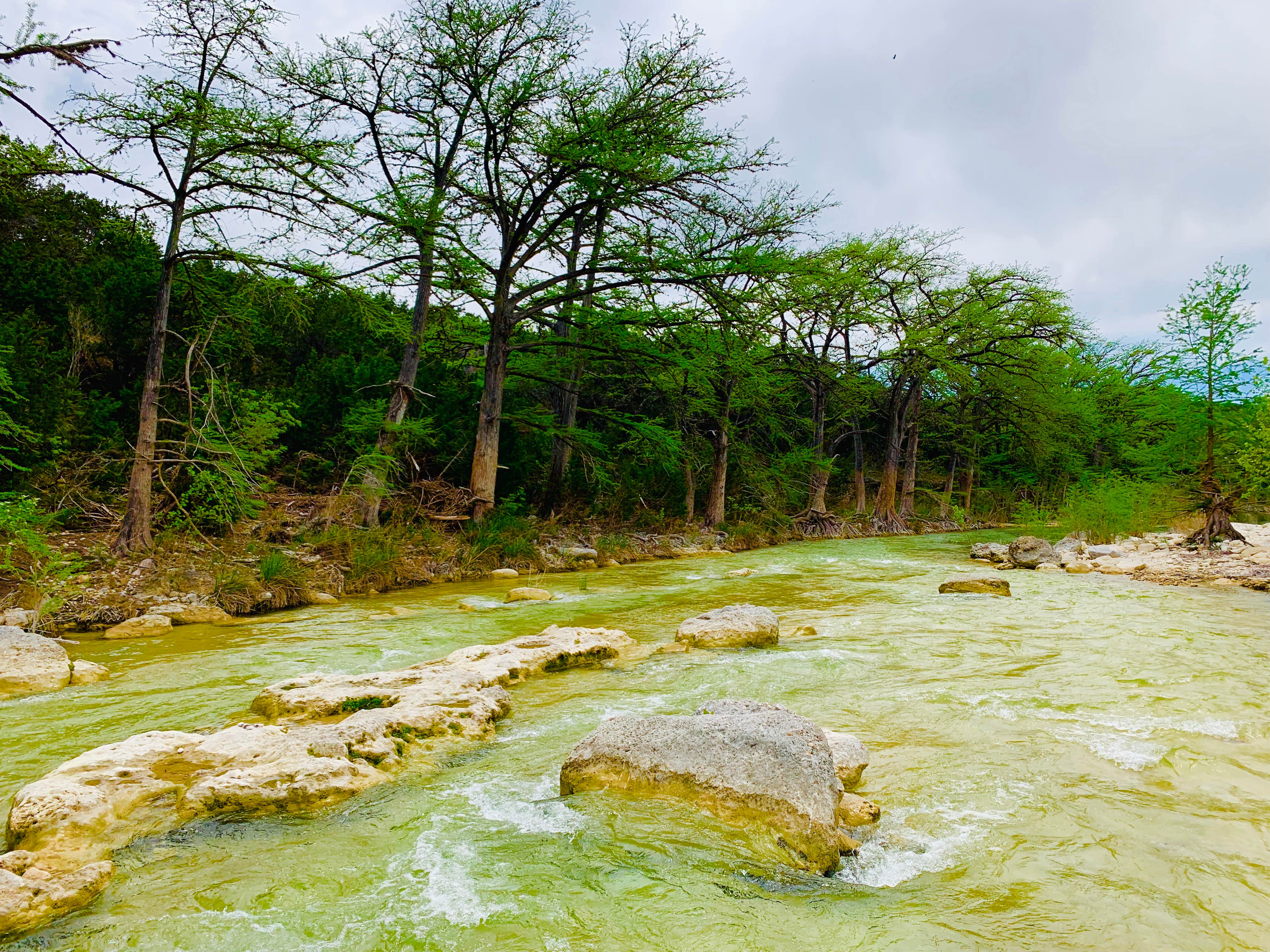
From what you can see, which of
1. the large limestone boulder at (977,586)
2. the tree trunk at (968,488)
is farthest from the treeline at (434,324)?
the tree trunk at (968,488)

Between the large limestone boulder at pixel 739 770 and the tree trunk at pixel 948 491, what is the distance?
92.6 ft

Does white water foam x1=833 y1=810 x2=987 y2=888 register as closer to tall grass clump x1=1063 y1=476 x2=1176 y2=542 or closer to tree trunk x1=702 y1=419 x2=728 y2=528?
tree trunk x1=702 y1=419 x2=728 y2=528

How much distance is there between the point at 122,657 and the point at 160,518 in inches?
156

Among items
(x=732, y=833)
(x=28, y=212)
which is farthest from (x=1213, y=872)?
(x=28, y=212)

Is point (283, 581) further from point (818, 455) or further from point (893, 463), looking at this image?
point (893, 463)

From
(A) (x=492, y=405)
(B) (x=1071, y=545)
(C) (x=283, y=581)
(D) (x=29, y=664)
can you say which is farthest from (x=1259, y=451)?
(D) (x=29, y=664)

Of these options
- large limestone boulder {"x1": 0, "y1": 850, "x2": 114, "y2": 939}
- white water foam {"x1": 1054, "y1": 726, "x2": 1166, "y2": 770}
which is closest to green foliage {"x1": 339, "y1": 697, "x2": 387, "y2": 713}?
large limestone boulder {"x1": 0, "y1": 850, "x2": 114, "y2": 939}

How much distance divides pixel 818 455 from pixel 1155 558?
1151cm

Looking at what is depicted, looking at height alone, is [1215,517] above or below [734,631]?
above

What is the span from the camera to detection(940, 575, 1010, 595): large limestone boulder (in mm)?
10078

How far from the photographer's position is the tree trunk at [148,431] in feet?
27.8

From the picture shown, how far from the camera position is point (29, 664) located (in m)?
5.05

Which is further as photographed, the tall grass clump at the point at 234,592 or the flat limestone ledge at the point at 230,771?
the tall grass clump at the point at 234,592

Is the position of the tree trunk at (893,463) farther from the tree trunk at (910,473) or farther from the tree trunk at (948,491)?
the tree trunk at (948,491)
